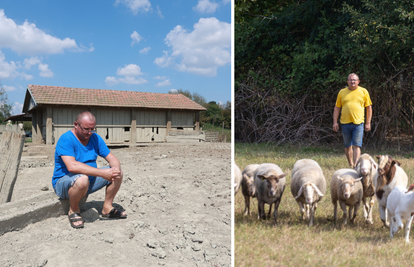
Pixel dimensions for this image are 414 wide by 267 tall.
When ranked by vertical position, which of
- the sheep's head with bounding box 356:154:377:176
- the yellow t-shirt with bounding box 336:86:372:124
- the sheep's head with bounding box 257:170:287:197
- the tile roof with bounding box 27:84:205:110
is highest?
the tile roof with bounding box 27:84:205:110

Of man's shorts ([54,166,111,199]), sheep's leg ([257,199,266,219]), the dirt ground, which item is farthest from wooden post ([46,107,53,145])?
sheep's leg ([257,199,266,219])

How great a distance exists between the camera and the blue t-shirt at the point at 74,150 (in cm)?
417

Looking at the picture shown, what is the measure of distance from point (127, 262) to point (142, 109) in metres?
15.5

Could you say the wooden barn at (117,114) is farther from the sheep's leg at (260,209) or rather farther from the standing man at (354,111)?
the sheep's leg at (260,209)

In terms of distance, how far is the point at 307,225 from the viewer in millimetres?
3707

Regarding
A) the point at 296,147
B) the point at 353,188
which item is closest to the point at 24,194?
the point at 353,188

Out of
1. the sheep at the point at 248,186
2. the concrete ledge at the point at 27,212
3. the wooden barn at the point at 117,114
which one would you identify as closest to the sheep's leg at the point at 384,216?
the sheep at the point at 248,186

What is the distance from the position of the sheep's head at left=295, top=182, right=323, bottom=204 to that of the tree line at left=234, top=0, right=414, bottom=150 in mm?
6354

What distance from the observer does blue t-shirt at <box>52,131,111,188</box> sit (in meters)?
4.17

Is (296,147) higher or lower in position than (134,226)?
higher

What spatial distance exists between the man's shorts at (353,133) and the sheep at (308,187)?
2.32m

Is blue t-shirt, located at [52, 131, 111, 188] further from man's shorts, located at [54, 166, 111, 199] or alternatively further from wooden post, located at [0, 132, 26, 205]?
wooden post, located at [0, 132, 26, 205]

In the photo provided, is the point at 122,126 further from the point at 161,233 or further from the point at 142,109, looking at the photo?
the point at 161,233

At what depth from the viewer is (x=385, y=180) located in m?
3.92
